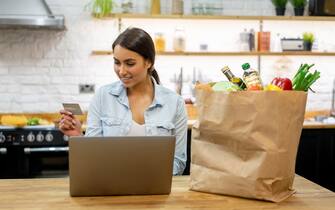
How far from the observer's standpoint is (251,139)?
1313mm

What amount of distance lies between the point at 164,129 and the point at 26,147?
71.5 inches

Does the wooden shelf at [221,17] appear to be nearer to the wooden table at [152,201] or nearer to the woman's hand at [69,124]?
the woman's hand at [69,124]

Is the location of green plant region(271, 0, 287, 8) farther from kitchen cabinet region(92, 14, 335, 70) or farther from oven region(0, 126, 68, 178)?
oven region(0, 126, 68, 178)

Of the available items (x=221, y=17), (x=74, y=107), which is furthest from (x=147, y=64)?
(x=221, y=17)

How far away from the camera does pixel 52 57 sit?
4.05 metres

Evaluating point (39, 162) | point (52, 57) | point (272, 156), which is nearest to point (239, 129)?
point (272, 156)

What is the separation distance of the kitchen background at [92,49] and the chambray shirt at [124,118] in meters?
2.17

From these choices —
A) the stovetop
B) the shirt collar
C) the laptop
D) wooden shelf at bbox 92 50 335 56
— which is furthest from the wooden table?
wooden shelf at bbox 92 50 335 56

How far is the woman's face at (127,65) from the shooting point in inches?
73.2

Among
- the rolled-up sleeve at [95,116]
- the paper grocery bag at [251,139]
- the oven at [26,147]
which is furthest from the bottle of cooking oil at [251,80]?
the oven at [26,147]

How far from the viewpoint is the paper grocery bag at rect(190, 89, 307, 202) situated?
1302 millimetres

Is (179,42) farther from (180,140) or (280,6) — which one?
(180,140)

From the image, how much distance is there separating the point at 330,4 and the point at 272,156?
3.30 meters

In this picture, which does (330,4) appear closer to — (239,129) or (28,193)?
(239,129)
